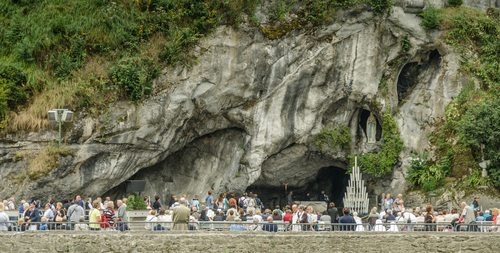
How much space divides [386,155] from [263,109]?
228 inches

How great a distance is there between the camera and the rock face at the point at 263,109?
2161 cm

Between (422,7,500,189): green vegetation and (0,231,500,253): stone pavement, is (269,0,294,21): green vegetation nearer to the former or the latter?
(422,7,500,189): green vegetation

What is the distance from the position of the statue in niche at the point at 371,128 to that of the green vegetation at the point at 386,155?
66cm

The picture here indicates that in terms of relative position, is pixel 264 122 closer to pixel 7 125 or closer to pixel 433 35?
pixel 433 35

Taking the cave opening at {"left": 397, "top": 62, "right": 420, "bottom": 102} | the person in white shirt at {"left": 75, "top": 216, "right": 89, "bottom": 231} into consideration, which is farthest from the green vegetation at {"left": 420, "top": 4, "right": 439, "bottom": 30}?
the person in white shirt at {"left": 75, "top": 216, "right": 89, "bottom": 231}

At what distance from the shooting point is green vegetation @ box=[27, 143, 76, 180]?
19.8m

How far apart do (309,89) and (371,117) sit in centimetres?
361

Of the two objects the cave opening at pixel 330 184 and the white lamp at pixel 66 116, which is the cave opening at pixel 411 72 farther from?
the white lamp at pixel 66 116

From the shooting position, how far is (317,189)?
92.6ft

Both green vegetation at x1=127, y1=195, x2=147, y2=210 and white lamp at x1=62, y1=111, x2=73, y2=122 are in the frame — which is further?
green vegetation at x1=127, y1=195, x2=147, y2=210

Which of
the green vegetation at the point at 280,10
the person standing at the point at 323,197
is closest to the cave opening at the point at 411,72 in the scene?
the person standing at the point at 323,197

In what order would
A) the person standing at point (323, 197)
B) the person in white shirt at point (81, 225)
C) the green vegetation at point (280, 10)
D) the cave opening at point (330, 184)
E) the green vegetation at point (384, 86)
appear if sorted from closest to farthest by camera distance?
the person in white shirt at point (81, 225), the green vegetation at point (280, 10), the green vegetation at point (384, 86), the person standing at point (323, 197), the cave opening at point (330, 184)

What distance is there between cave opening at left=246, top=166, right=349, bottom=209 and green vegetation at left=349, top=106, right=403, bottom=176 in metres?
3.34

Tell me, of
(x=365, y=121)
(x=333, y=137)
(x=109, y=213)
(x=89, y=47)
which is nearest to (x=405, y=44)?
(x=365, y=121)
